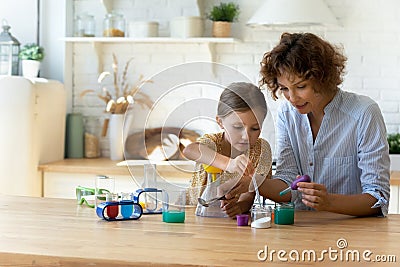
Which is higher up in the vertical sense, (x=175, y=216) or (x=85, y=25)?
(x=85, y=25)

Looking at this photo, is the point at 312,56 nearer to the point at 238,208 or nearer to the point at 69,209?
the point at 238,208

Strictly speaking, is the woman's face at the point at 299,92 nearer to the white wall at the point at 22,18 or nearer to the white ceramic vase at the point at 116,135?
the white ceramic vase at the point at 116,135

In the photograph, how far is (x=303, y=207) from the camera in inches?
110

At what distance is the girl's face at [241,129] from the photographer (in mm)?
2229

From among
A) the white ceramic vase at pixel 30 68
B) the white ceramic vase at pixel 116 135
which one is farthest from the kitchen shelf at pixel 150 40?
the white ceramic vase at pixel 116 135

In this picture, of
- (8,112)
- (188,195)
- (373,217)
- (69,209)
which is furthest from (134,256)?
(8,112)

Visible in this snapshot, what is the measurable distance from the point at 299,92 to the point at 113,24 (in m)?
2.44

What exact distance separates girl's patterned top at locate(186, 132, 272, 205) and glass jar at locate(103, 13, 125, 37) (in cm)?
248

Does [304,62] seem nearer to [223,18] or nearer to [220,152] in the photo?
[220,152]

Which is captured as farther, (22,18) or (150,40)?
(22,18)

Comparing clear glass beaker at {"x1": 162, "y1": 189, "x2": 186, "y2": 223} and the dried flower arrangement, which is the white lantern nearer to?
the dried flower arrangement

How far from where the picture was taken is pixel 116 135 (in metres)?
4.71

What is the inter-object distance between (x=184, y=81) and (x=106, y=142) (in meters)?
2.74

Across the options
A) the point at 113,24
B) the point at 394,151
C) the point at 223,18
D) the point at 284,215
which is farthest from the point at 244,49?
the point at 284,215
